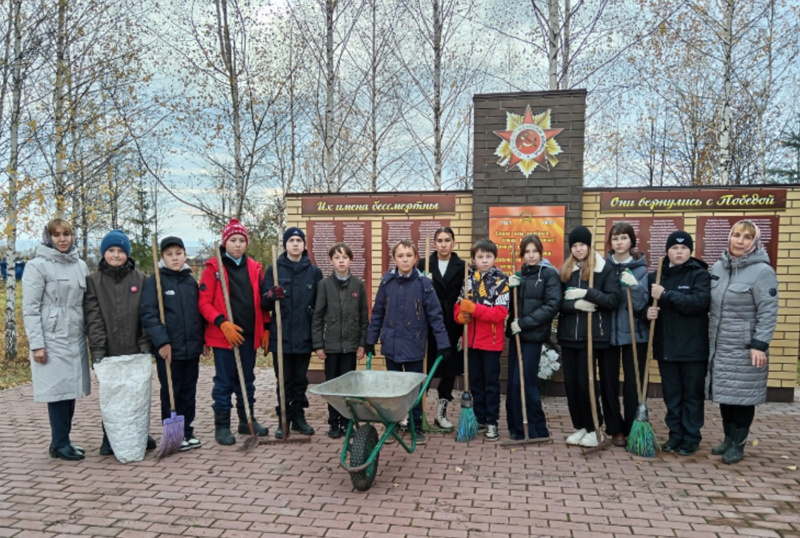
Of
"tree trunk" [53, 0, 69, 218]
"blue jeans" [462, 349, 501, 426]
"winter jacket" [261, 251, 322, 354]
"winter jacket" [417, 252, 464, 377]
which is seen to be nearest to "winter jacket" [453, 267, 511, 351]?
"blue jeans" [462, 349, 501, 426]

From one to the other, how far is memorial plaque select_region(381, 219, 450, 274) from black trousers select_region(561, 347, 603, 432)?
263 centimetres

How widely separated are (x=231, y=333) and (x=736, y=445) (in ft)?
13.8

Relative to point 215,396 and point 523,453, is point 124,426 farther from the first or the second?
point 523,453

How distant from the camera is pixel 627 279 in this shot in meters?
4.45

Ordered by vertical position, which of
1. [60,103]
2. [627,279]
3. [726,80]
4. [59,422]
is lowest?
[59,422]

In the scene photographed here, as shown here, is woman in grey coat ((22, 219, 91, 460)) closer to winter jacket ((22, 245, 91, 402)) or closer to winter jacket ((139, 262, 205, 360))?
winter jacket ((22, 245, 91, 402))

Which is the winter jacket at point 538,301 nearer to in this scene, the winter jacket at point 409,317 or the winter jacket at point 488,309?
the winter jacket at point 488,309

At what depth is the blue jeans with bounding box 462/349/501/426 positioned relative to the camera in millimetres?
4758

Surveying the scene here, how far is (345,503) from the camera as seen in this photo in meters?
3.45

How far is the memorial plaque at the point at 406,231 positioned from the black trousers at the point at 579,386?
2.63m

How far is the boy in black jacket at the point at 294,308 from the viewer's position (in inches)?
189

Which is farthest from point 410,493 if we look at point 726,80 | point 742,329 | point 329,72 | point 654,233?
point 726,80

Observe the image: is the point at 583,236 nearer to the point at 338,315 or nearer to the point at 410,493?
the point at 338,315

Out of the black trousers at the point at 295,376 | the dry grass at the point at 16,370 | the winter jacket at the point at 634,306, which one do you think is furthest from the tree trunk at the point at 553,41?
the dry grass at the point at 16,370
